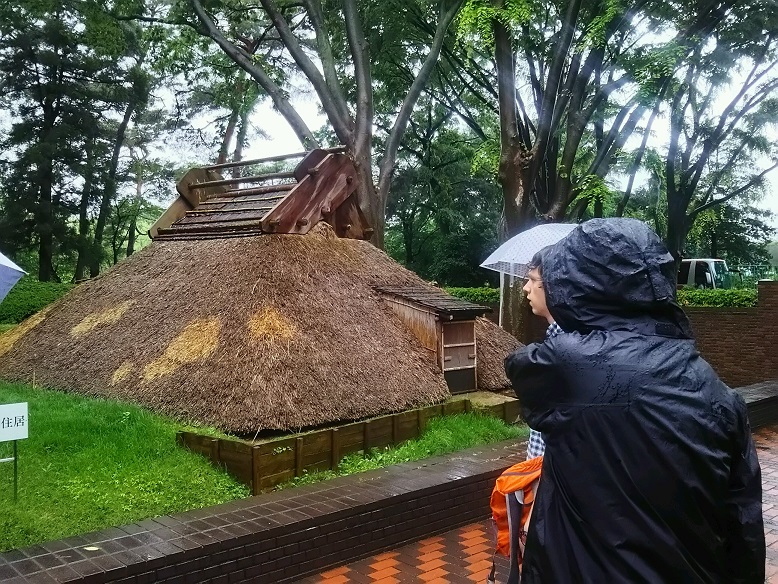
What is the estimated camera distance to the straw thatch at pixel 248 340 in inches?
231

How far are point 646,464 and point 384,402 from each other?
194 inches

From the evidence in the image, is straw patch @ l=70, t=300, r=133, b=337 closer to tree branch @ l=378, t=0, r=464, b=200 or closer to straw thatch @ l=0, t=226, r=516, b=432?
straw thatch @ l=0, t=226, r=516, b=432

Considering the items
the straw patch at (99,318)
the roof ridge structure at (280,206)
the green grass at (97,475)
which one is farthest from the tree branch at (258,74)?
the green grass at (97,475)

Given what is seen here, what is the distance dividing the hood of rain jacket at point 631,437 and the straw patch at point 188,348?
495 centimetres

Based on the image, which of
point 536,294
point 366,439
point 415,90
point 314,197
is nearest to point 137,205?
point 415,90

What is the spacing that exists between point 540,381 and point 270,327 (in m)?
4.84

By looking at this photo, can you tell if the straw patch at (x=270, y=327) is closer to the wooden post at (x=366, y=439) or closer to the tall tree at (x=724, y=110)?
the wooden post at (x=366, y=439)

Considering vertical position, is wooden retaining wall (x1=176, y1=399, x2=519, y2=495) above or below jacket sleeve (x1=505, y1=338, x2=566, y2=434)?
below

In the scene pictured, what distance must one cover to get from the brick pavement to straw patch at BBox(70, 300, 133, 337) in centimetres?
451

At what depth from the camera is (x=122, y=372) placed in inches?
264

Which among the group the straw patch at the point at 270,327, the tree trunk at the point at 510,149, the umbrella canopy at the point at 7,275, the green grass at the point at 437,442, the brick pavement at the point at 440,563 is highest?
the tree trunk at the point at 510,149

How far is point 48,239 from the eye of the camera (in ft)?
58.9

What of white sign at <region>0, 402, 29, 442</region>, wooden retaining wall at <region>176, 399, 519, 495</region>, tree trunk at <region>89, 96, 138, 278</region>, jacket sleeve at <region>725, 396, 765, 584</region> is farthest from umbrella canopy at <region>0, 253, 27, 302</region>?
tree trunk at <region>89, 96, 138, 278</region>

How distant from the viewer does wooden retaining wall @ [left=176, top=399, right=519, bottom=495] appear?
17.2 ft
